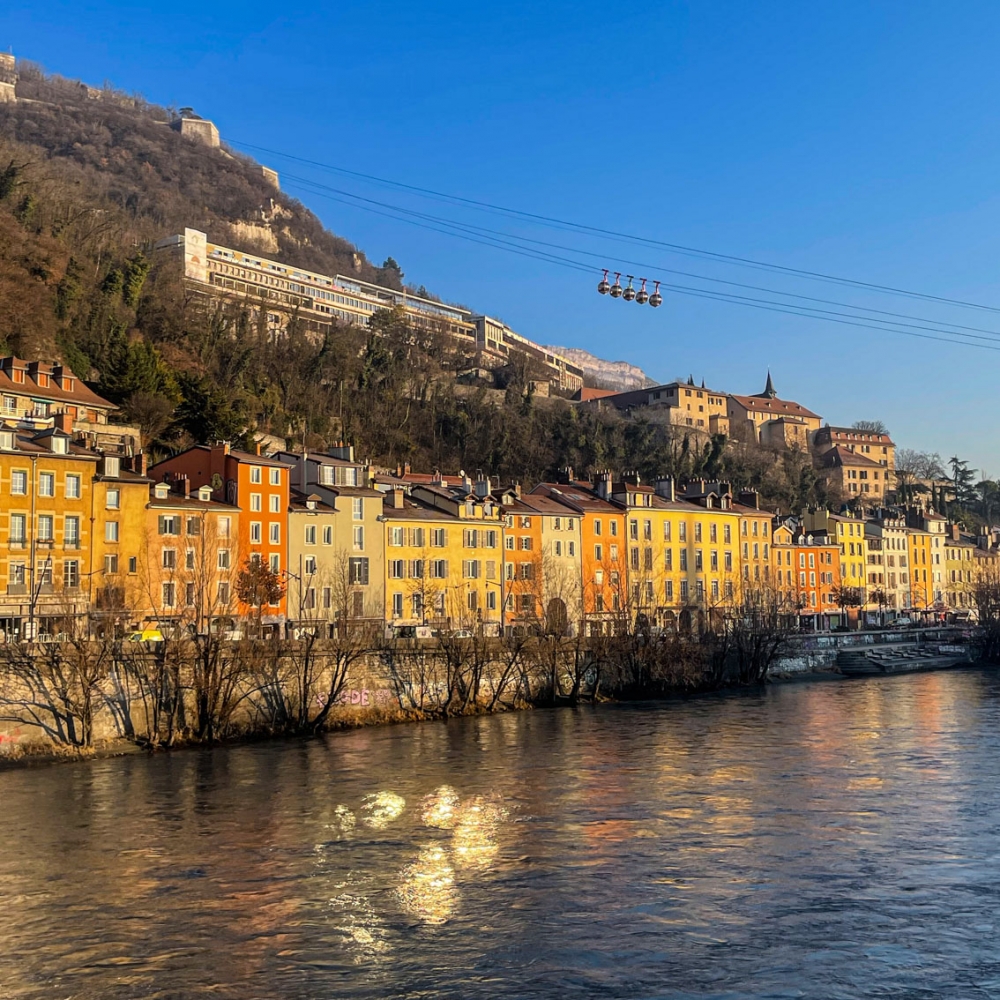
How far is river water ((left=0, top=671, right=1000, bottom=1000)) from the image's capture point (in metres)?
18.1

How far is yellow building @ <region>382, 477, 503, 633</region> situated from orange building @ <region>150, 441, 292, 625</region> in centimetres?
675

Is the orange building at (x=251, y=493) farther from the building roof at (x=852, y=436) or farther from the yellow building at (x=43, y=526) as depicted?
the building roof at (x=852, y=436)

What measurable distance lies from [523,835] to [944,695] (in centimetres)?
3951

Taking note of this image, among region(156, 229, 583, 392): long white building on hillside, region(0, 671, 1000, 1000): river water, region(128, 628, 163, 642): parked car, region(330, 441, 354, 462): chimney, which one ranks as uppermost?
region(156, 229, 583, 392): long white building on hillside

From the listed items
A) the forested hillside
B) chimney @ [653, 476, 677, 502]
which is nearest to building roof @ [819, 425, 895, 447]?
the forested hillside

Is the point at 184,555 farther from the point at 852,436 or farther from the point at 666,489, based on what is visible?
the point at 852,436

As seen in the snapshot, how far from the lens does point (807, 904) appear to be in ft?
70.5

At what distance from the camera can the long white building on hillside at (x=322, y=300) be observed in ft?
400

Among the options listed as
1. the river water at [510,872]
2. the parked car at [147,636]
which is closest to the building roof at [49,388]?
the parked car at [147,636]

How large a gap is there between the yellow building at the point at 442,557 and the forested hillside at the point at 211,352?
12.0m

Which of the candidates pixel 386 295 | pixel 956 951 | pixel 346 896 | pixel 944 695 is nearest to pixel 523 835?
pixel 346 896

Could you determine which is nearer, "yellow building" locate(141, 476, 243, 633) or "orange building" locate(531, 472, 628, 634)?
"yellow building" locate(141, 476, 243, 633)

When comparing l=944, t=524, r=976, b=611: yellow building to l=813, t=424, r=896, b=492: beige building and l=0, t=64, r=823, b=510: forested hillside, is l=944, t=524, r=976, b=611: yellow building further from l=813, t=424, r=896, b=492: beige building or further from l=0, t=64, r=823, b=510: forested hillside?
l=813, t=424, r=896, b=492: beige building

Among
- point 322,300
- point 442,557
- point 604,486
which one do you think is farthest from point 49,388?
point 322,300
